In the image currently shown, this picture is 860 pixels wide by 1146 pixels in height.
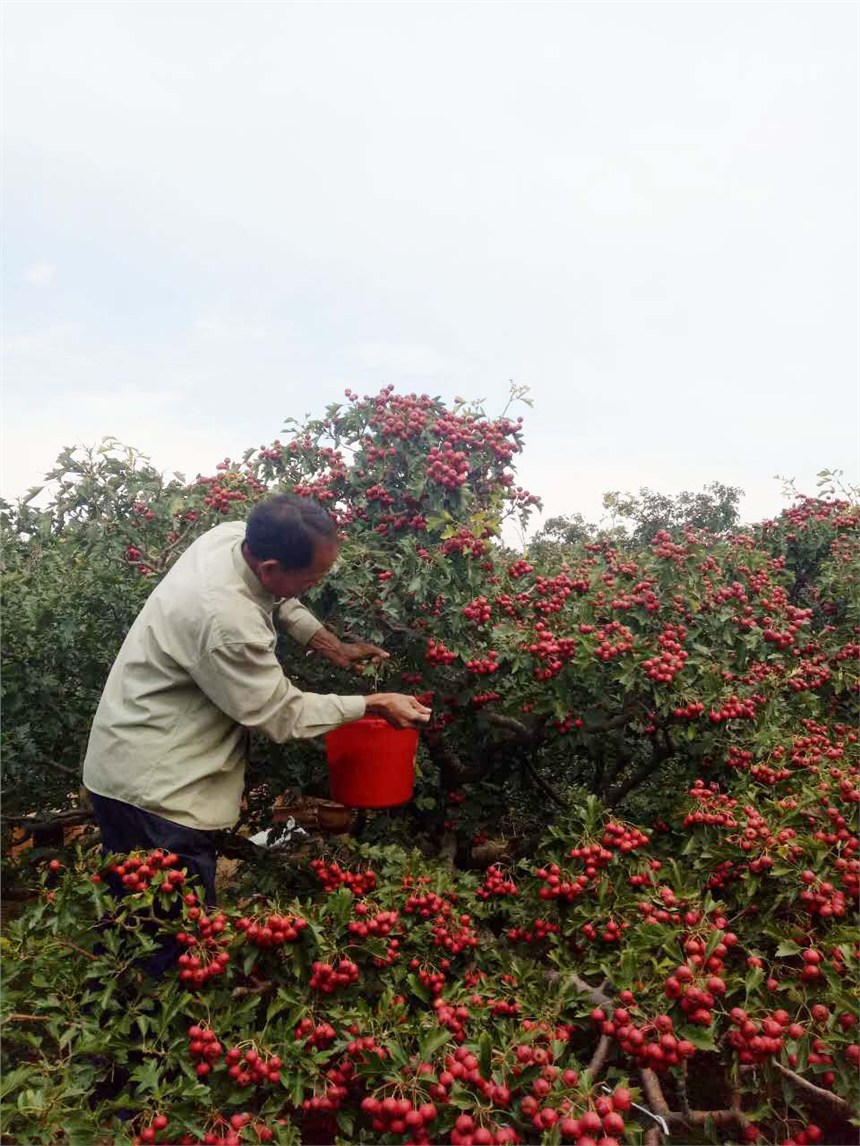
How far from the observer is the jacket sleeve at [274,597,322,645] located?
3162mm

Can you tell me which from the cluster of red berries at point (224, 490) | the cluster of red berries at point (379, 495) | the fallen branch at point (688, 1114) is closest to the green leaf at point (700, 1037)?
the fallen branch at point (688, 1114)

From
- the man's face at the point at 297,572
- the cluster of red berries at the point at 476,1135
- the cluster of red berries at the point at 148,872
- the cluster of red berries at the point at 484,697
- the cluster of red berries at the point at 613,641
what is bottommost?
the cluster of red berries at the point at 476,1135

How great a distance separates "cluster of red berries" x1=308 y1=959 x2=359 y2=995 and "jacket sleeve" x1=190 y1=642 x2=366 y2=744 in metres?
0.71

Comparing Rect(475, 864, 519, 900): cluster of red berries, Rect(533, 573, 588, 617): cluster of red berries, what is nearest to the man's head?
Rect(533, 573, 588, 617): cluster of red berries

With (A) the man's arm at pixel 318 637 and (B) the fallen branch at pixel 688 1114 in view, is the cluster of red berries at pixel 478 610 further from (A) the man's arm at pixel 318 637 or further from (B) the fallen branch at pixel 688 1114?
(B) the fallen branch at pixel 688 1114

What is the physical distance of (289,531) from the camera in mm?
2592

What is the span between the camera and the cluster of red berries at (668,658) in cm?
316

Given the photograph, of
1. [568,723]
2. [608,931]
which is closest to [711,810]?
[608,931]

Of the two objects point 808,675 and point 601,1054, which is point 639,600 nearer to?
point 808,675

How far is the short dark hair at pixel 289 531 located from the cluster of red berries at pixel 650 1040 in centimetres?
161

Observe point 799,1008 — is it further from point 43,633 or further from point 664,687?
point 43,633

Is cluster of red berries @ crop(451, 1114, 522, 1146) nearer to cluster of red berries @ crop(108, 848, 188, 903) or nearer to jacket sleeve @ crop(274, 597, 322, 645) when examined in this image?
cluster of red berries @ crop(108, 848, 188, 903)

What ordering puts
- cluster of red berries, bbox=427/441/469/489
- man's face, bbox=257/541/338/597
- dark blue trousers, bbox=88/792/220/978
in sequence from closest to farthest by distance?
1. dark blue trousers, bbox=88/792/220/978
2. man's face, bbox=257/541/338/597
3. cluster of red berries, bbox=427/441/469/489

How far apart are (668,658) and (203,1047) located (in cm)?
214
